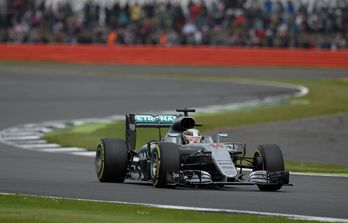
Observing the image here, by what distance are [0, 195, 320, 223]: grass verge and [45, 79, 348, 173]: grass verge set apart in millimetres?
5727

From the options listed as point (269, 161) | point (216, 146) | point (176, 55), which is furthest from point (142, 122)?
point (176, 55)

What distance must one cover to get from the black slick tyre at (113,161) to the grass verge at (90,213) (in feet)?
7.56

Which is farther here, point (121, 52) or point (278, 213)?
point (121, 52)

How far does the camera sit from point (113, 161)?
1467 cm

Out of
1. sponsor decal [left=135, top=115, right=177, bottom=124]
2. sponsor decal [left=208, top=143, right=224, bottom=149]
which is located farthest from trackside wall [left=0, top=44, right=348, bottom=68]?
sponsor decal [left=208, top=143, right=224, bottom=149]

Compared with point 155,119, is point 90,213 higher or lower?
lower

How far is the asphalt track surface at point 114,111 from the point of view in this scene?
12.6 meters

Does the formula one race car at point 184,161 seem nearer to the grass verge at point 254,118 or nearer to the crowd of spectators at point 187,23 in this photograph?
the grass verge at point 254,118

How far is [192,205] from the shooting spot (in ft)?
39.2

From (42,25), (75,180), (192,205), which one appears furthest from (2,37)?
(192,205)

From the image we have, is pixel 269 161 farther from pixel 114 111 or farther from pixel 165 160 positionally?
pixel 114 111

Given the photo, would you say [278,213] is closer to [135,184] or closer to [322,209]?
[322,209]

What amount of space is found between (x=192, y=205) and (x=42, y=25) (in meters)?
37.3

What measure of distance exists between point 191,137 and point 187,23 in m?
31.8
